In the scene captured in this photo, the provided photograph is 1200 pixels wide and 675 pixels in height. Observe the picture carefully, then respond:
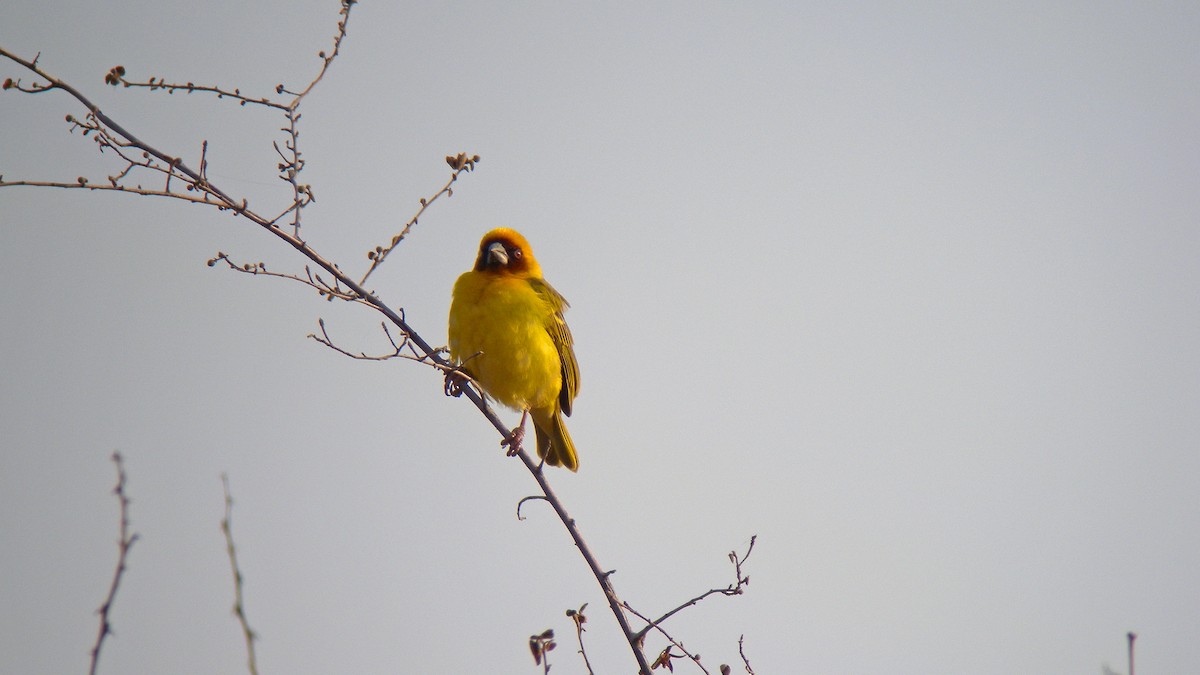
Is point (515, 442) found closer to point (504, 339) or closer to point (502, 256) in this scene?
point (504, 339)

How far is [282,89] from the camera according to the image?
3.68 meters

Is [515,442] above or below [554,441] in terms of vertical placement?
below

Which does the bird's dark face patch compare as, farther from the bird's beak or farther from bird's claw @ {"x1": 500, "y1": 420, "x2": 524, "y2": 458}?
bird's claw @ {"x1": 500, "y1": 420, "x2": 524, "y2": 458}

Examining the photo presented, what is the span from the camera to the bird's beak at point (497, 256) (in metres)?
5.86

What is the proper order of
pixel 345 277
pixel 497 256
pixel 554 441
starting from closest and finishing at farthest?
pixel 345 277 → pixel 497 256 → pixel 554 441

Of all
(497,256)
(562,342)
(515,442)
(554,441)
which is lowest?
(515,442)

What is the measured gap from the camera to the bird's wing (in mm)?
5891

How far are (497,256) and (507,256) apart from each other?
20 centimetres

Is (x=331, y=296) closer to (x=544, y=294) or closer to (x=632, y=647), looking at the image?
(x=632, y=647)

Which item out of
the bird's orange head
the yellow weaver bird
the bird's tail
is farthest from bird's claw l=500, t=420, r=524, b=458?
the bird's orange head

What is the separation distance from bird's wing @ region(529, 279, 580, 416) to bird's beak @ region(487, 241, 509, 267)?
0.21 m

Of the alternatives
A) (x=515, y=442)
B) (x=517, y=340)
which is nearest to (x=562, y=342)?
(x=517, y=340)

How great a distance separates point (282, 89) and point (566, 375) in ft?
9.05

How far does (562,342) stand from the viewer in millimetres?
5938
